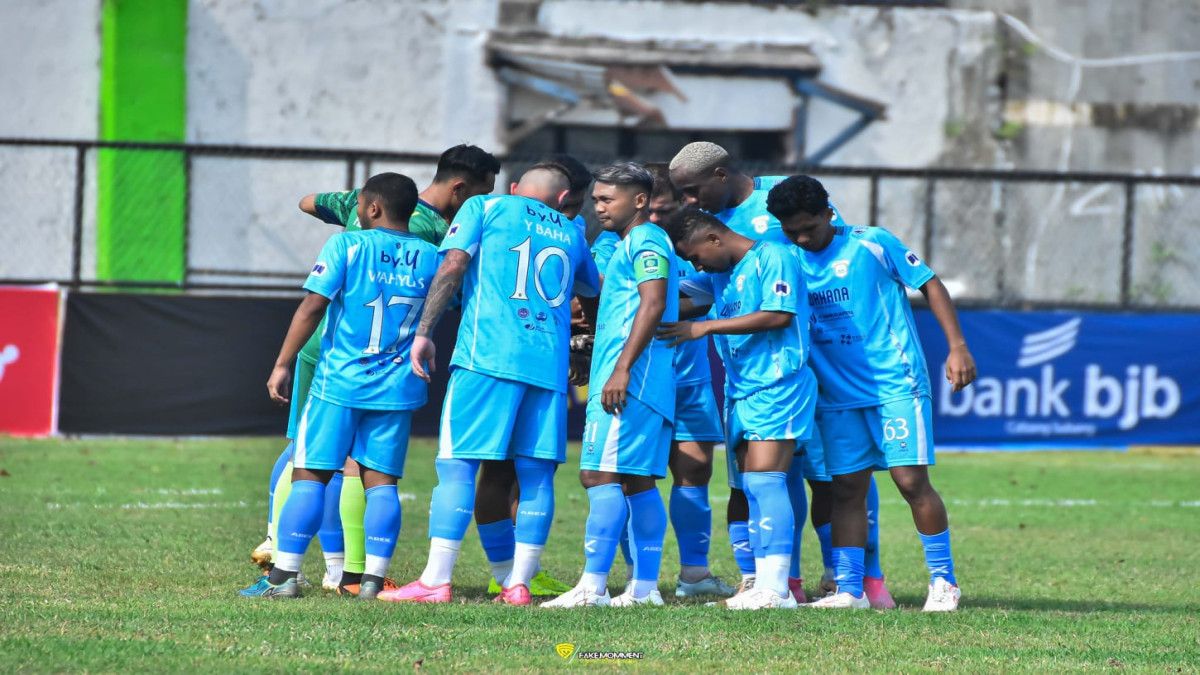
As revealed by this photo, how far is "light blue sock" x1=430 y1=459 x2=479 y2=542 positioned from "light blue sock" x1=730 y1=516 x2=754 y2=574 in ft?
4.70

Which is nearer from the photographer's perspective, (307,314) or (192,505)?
(307,314)

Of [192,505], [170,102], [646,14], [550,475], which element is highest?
[646,14]

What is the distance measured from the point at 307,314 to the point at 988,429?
10.3 metres

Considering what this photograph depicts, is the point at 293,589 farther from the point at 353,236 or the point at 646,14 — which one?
the point at 646,14

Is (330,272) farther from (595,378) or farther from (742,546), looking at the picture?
(742,546)

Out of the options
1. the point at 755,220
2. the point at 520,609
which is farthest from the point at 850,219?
the point at 520,609

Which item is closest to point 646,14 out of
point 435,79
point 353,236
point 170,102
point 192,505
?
point 435,79

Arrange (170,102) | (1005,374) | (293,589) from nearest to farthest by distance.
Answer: (293,589), (1005,374), (170,102)

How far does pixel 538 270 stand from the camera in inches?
239

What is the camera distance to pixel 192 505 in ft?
30.4

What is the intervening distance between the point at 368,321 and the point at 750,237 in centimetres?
188

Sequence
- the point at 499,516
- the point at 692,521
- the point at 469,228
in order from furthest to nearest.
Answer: the point at 692,521
the point at 499,516
the point at 469,228

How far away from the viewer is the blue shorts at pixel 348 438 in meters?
6.02

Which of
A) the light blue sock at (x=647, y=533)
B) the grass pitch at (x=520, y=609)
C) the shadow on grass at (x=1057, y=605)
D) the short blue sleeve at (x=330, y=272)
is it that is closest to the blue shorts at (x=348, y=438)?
the short blue sleeve at (x=330, y=272)
